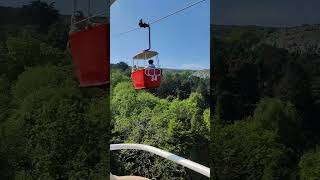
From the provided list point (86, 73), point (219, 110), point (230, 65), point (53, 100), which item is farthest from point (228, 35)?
point (53, 100)

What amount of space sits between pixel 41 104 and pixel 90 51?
3.16ft

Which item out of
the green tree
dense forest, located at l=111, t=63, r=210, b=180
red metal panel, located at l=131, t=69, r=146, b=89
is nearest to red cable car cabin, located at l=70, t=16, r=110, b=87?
red metal panel, located at l=131, t=69, r=146, b=89

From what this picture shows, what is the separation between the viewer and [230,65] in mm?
5684

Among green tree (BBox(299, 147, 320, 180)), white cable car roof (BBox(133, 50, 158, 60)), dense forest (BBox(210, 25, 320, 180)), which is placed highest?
white cable car roof (BBox(133, 50, 158, 60))

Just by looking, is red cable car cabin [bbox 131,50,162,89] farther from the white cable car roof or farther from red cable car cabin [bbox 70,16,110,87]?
red cable car cabin [bbox 70,16,110,87]

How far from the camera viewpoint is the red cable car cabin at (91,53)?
198 inches

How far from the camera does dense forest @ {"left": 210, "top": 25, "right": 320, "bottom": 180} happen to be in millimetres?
5031

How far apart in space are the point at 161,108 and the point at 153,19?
1.35m

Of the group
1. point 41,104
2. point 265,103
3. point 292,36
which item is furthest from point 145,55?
point 292,36

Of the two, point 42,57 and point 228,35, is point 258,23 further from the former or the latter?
point 42,57

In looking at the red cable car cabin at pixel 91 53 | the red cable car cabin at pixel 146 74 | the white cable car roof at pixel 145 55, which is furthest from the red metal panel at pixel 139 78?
the red cable car cabin at pixel 91 53

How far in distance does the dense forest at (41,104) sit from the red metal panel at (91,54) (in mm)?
398

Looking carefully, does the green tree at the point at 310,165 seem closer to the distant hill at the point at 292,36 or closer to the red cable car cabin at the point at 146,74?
the distant hill at the point at 292,36

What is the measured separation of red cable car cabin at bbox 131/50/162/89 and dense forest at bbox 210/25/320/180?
109 centimetres
